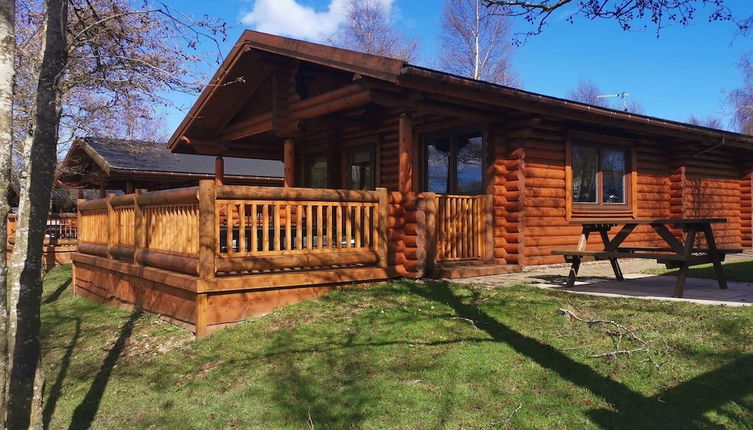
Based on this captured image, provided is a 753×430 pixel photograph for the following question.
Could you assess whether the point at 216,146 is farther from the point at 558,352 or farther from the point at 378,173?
the point at 558,352

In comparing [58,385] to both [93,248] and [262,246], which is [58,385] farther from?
[93,248]

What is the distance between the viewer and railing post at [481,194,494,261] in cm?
977

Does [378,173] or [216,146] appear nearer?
[378,173]

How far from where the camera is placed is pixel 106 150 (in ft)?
59.6

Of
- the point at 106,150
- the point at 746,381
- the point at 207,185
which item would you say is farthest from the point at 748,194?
the point at 106,150

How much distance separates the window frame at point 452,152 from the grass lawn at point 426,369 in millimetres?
3370

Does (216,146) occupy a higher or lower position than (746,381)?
higher

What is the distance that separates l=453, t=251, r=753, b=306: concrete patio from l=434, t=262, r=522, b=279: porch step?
0.15 metres

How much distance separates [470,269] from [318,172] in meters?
6.16

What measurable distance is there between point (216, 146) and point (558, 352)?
1067cm

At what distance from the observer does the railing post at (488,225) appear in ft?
32.1

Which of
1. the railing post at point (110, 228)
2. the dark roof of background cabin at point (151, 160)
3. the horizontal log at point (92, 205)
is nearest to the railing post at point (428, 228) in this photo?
the railing post at point (110, 228)

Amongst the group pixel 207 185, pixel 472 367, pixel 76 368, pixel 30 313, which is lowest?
pixel 76 368

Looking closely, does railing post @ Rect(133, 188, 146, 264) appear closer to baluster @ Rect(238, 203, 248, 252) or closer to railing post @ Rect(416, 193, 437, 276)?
baluster @ Rect(238, 203, 248, 252)
